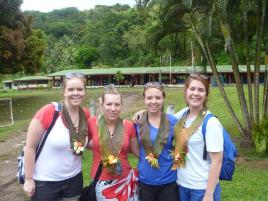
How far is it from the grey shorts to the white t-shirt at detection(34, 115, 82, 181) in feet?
0.15

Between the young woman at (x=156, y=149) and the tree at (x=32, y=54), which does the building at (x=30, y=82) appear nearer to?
the tree at (x=32, y=54)

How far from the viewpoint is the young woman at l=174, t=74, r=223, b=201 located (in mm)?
3326

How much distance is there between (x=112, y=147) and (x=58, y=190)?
1.92ft

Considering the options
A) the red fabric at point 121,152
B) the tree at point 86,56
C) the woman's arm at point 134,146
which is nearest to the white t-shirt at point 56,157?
the red fabric at point 121,152

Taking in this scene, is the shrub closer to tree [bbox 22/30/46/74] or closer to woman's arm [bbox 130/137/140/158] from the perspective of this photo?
woman's arm [bbox 130/137/140/158]

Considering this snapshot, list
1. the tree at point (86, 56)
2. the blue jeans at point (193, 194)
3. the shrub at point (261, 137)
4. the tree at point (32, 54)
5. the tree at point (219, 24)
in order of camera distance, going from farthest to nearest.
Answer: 1. the tree at point (86, 56)
2. the tree at point (32, 54)
3. the shrub at point (261, 137)
4. the tree at point (219, 24)
5. the blue jeans at point (193, 194)

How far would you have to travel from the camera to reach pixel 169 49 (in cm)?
1319

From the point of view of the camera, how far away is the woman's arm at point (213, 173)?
332cm

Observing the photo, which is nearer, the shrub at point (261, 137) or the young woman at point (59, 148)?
the young woman at point (59, 148)

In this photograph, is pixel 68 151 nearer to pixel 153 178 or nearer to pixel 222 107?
pixel 153 178

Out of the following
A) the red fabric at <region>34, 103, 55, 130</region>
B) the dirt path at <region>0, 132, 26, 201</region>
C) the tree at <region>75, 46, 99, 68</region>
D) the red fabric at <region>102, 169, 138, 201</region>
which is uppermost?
the tree at <region>75, 46, 99, 68</region>

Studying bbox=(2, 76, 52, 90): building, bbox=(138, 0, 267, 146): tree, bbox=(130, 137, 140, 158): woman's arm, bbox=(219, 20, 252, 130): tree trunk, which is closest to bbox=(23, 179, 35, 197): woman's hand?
bbox=(130, 137, 140, 158): woman's arm

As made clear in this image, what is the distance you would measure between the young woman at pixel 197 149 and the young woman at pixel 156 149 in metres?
0.13

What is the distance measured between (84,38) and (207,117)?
315ft
